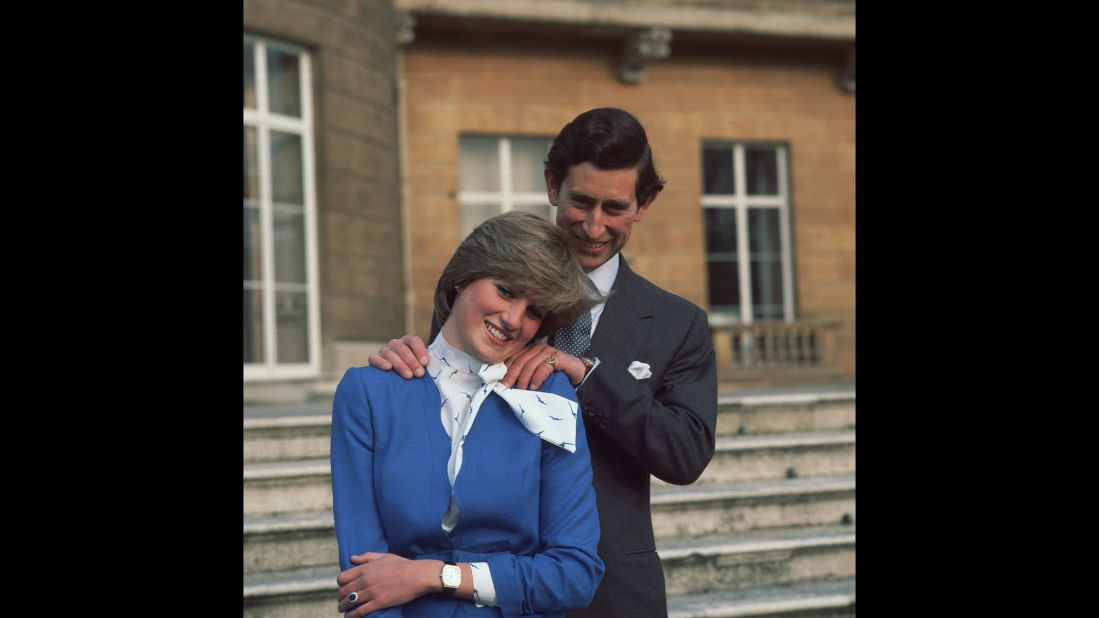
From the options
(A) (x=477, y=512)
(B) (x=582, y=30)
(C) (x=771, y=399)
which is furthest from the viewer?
(B) (x=582, y=30)

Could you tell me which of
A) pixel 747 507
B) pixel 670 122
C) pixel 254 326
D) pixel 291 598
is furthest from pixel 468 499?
pixel 670 122

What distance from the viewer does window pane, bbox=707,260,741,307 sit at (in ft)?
33.7

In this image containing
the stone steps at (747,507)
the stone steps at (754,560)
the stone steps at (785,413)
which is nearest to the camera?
the stone steps at (754,560)

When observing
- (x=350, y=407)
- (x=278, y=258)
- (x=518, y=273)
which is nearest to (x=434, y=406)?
(x=350, y=407)

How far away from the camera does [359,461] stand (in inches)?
65.2

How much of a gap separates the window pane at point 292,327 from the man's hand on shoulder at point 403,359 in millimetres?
6052

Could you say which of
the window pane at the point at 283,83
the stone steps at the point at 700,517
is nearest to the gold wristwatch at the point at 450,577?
the stone steps at the point at 700,517

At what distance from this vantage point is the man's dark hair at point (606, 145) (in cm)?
188

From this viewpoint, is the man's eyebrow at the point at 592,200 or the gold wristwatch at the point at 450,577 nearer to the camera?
the gold wristwatch at the point at 450,577

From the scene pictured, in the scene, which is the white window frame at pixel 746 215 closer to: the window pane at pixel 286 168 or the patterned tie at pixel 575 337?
the window pane at pixel 286 168

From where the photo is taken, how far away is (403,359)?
1.74 m

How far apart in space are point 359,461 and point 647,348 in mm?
578
